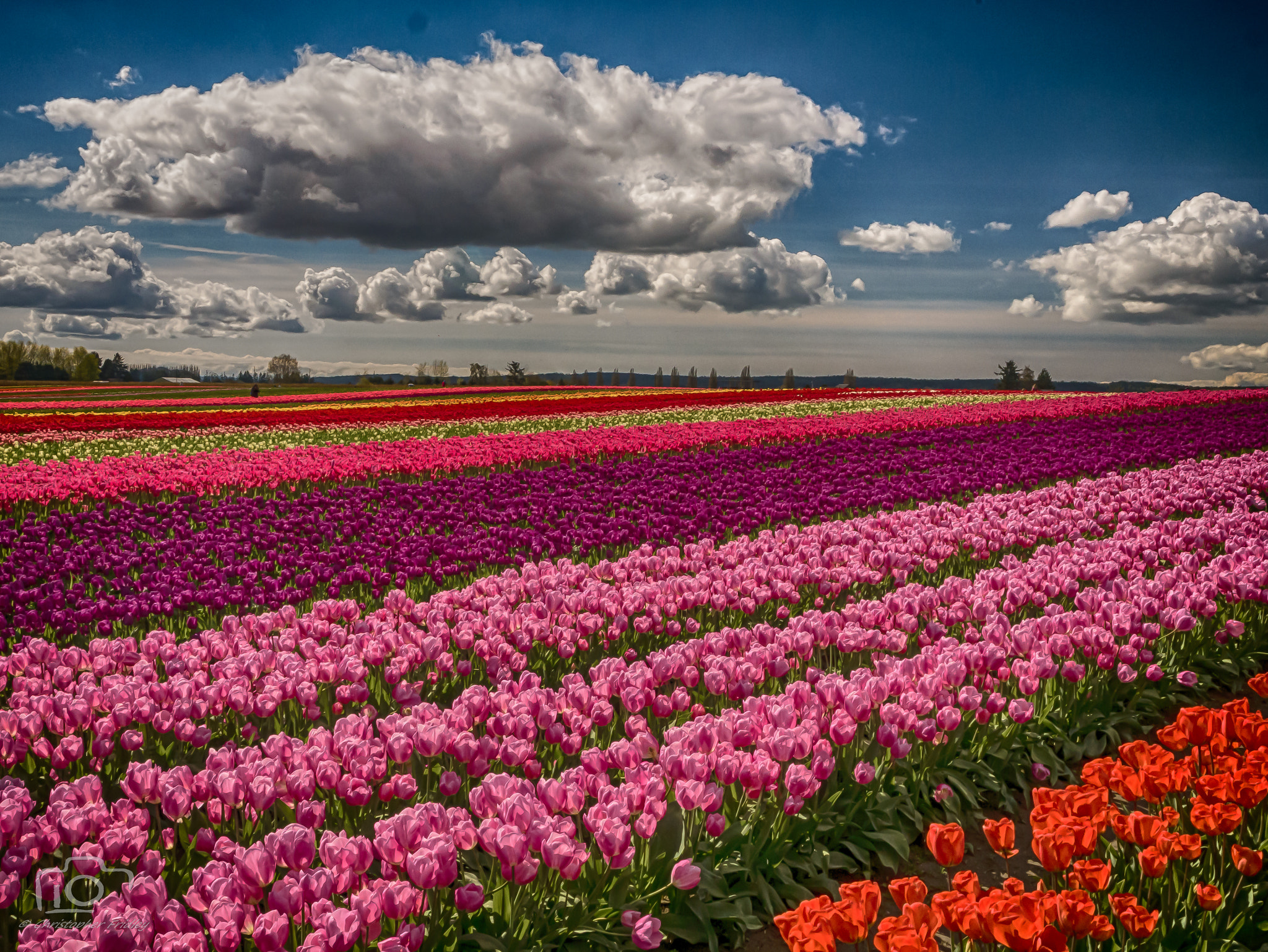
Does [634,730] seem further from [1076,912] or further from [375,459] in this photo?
[375,459]

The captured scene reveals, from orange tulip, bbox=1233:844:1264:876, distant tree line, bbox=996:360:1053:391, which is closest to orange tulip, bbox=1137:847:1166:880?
orange tulip, bbox=1233:844:1264:876

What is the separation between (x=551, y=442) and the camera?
18891 mm

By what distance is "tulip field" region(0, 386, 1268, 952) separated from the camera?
266 centimetres

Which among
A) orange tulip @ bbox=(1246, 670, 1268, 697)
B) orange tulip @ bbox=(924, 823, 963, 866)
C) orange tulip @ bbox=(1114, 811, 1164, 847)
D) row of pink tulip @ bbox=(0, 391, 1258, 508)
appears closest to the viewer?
orange tulip @ bbox=(924, 823, 963, 866)

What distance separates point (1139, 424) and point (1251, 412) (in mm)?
7481

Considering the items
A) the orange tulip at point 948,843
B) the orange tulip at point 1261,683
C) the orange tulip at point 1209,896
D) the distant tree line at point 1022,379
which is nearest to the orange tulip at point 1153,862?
the orange tulip at point 1209,896

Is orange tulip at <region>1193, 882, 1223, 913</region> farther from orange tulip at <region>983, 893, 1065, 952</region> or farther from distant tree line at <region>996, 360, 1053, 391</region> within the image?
distant tree line at <region>996, 360, 1053, 391</region>

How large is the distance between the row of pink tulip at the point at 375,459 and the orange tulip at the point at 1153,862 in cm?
1439

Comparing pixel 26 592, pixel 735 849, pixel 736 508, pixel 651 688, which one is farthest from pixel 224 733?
pixel 736 508

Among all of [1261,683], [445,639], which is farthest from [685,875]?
[1261,683]

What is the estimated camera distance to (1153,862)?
2.77m

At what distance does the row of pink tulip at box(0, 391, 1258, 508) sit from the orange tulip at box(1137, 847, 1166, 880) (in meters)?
14.4

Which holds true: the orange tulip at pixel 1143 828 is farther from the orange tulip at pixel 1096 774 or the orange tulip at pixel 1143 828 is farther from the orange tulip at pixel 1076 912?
the orange tulip at pixel 1076 912

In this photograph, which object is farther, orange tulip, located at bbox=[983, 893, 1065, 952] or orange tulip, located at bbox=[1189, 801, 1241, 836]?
orange tulip, located at bbox=[1189, 801, 1241, 836]
